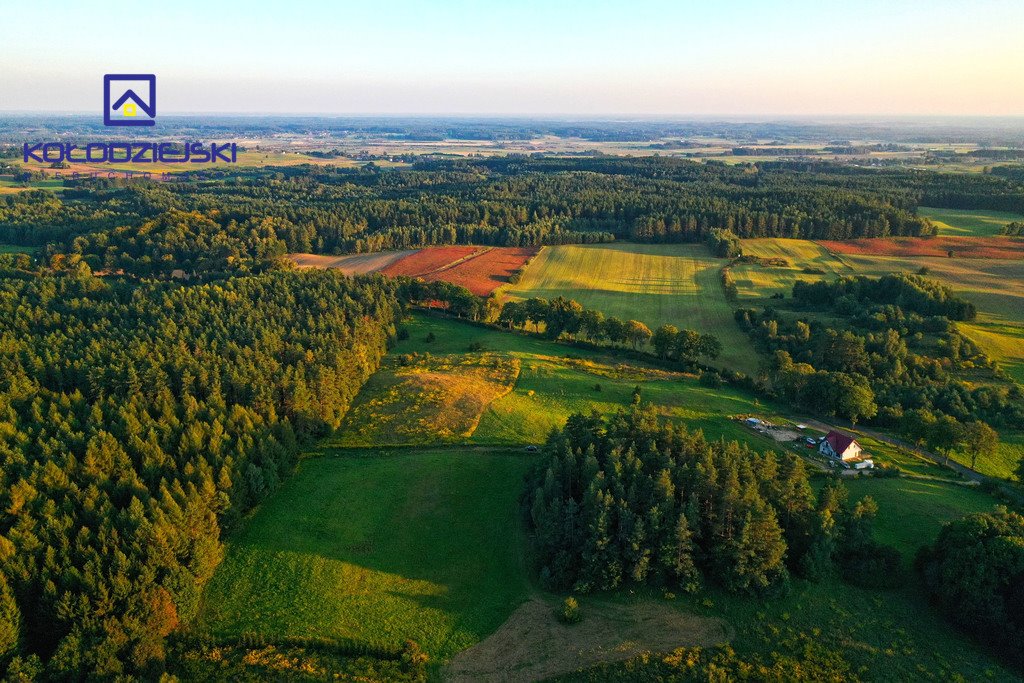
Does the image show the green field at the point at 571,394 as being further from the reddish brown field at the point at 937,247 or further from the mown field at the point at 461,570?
the reddish brown field at the point at 937,247

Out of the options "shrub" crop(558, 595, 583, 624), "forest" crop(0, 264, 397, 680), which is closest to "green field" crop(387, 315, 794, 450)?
"forest" crop(0, 264, 397, 680)

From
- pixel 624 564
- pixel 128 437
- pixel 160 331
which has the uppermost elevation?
pixel 160 331


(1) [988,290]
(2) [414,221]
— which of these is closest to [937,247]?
(1) [988,290]

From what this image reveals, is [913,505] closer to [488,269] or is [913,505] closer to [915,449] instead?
[915,449]

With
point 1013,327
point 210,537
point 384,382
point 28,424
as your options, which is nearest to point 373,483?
point 210,537

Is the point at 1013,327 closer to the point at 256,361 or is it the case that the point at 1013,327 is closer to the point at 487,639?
the point at 487,639

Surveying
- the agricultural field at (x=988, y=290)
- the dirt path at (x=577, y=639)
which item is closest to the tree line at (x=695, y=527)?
the dirt path at (x=577, y=639)
